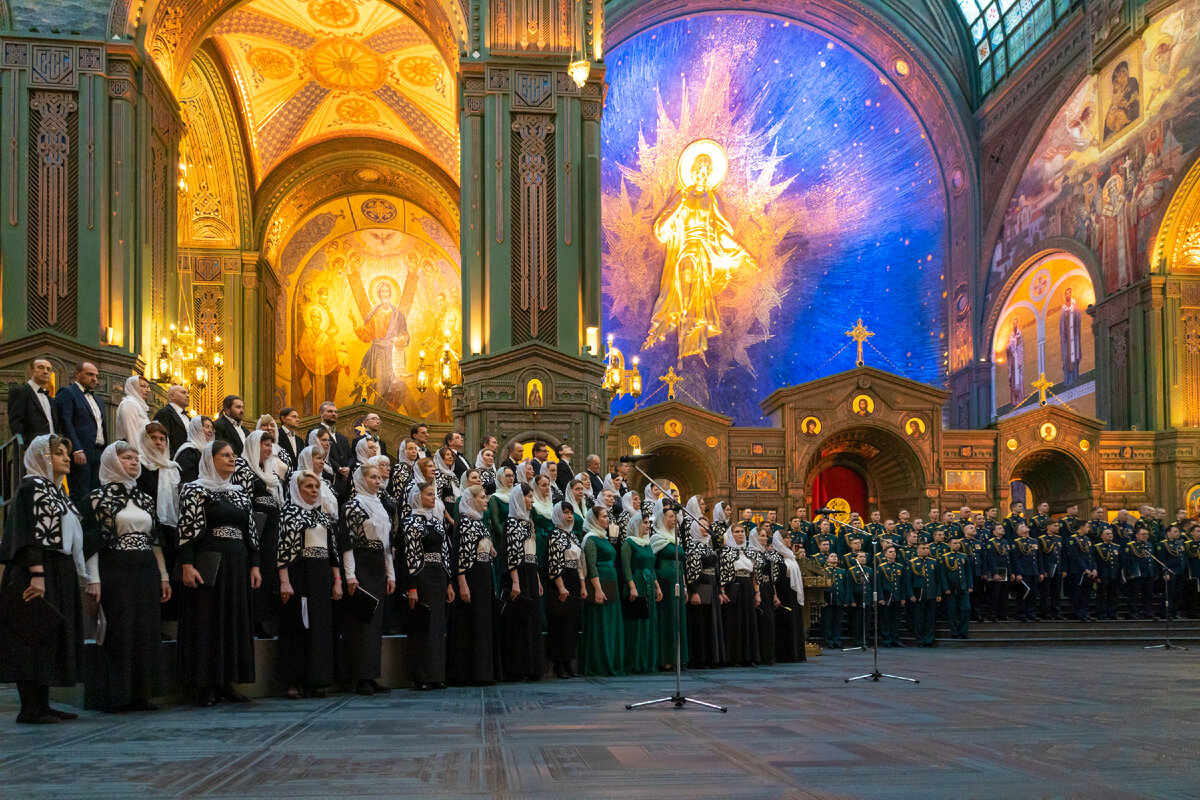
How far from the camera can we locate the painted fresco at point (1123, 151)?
21.3 m

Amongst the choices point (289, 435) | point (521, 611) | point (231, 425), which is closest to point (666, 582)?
point (521, 611)

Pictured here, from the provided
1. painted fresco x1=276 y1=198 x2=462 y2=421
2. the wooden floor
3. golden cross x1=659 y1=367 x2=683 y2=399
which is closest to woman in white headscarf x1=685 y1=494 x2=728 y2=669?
the wooden floor

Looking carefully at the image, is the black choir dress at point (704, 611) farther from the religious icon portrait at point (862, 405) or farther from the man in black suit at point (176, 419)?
the religious icon portrait at point (862, 405)

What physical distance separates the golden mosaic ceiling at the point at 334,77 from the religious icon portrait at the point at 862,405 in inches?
424

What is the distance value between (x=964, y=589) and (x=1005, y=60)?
16.7 metres

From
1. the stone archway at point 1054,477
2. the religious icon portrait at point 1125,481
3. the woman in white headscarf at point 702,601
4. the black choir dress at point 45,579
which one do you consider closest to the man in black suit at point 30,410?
the black choir dress at point 45,579

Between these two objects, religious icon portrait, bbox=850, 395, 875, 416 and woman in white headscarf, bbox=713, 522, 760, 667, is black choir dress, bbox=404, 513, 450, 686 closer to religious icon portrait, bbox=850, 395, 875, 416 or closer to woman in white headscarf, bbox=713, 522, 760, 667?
woman in white headscarf, bbox=713, 522, 760, 667

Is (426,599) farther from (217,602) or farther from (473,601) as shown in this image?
(217,602)

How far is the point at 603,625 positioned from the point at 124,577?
457 cm

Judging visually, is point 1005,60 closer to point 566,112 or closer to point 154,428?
point 566,112

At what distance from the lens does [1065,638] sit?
634 inches

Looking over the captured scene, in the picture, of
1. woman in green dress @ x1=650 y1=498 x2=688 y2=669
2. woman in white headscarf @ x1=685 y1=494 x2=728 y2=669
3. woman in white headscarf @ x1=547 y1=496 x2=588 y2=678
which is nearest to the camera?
woman in white headscarf @ x1=547 y1=496 x2=588 y2=678

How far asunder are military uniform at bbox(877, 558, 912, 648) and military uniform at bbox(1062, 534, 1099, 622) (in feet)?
10.6

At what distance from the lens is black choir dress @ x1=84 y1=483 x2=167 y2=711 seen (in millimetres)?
7066
